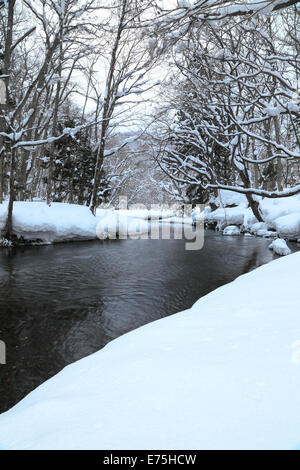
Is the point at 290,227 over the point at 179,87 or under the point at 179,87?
under

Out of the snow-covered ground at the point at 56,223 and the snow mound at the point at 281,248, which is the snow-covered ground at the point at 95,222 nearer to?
the snow-covered ground at the point at 56,223

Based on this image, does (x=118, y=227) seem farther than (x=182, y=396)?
Yes

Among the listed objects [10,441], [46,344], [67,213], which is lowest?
[46,344]

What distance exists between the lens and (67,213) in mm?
13156

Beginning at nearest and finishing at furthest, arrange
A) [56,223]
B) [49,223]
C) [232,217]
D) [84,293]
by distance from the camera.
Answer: [84,293] → [49,223] → [56,223] → [232,217]

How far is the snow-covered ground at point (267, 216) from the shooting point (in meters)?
13.0

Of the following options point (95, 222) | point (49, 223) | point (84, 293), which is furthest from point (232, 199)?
point (84, 293)

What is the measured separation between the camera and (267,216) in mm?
15477

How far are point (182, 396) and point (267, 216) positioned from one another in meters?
15.5

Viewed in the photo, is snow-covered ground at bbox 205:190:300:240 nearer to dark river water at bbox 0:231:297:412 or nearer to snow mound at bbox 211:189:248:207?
snow mound at bbox 211:189:248:207

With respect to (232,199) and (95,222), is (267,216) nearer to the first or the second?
(232,199)

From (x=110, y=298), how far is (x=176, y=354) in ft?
14.0
